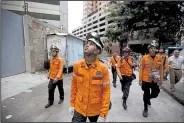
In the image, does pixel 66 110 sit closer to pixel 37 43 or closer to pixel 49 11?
pixel 37 43

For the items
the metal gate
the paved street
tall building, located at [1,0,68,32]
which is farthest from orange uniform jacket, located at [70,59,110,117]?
tall building, located at [1,0,68,32]

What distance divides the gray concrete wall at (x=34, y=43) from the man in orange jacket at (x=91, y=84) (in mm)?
9588

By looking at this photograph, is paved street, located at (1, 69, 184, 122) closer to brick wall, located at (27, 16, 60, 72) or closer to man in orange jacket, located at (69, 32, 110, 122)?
man in orange jacket, located at (69, 32, 110, 122)

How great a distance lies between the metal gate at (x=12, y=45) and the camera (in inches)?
380

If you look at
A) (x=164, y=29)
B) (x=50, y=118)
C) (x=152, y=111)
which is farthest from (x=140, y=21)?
(x=50, y=118)

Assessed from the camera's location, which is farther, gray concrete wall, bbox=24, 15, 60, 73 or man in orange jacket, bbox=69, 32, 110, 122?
gray concrete wall, bbox=24, 15, 60, 73

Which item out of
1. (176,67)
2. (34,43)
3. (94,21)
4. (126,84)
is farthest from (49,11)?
(126,84)

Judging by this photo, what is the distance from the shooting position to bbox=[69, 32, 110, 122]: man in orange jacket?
2.61m

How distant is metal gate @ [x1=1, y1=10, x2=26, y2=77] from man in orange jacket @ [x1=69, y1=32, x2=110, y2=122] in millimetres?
7736

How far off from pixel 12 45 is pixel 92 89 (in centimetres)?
872

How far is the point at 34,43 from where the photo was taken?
1244 cm

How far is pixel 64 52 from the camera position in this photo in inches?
519

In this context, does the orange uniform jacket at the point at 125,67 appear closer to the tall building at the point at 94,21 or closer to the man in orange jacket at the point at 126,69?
the man in orange jacket at the point at 126,69

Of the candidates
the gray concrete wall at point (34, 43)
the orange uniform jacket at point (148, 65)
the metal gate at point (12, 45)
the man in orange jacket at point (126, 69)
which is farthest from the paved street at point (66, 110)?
the gray concrete wall at point (34, 43)
